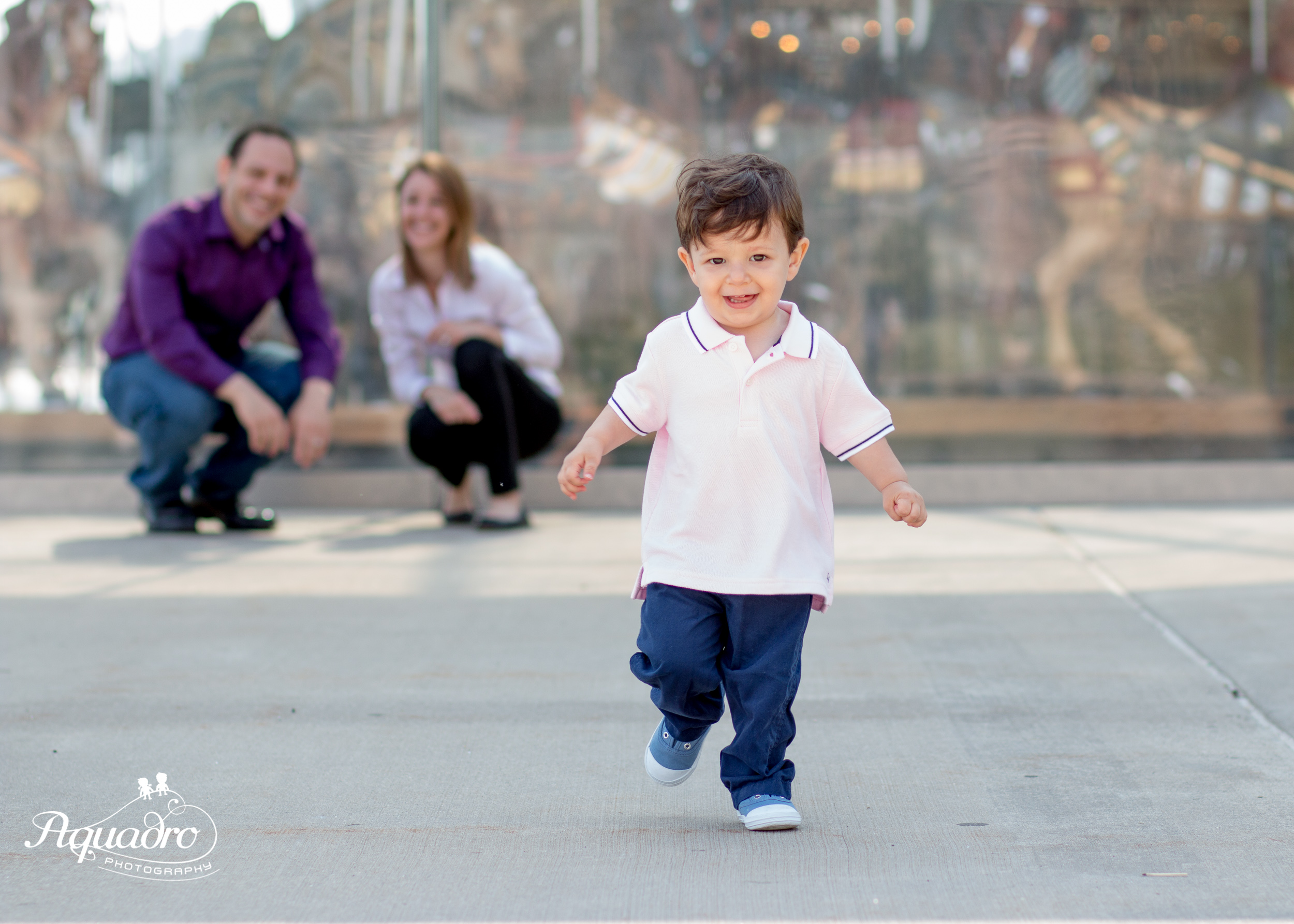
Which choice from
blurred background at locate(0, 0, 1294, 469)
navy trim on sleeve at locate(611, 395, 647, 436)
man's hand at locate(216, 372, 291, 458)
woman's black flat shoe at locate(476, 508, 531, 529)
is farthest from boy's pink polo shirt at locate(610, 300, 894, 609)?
blurred background at locate(0, 0, 1294, 469)

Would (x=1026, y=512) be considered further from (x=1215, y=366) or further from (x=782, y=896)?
(x=782, y=896)

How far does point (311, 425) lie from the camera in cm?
496

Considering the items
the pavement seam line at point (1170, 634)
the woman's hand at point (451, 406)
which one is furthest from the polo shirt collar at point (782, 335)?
the woman's hand at point (451, 406)

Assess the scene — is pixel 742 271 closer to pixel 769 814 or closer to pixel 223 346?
pixel 769 814

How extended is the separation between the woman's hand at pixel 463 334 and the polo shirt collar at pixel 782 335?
9.21 feet

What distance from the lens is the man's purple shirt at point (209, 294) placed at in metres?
4.94

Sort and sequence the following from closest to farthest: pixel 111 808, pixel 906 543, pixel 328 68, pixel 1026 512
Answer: pixel 111 808 < pixel 906 543 < pixel 1026 512 < pixel 328 68

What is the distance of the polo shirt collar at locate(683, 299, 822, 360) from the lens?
92.7 inches

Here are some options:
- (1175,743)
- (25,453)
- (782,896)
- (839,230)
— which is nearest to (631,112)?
(839,230)

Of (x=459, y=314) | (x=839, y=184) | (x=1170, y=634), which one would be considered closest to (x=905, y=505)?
(x=1170, y=634)

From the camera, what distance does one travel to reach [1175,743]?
2602mm

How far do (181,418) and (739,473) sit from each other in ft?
10.5

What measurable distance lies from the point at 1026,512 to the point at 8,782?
4200 millimetres

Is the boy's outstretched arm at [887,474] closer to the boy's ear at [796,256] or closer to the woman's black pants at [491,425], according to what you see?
the boy's ear at [796,256]
